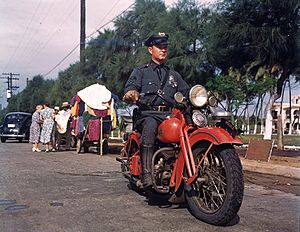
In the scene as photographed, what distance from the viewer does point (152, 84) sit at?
226 inches

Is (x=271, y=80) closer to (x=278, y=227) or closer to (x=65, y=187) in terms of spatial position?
(x=65, y=187)

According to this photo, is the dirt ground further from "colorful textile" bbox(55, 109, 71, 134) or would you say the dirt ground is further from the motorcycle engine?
"colorful textile" bbox(55, 109, 71, 134)

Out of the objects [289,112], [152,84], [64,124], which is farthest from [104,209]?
[289,112]

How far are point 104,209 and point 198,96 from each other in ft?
5.81

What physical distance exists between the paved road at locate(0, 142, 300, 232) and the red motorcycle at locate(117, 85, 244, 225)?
0.77ft

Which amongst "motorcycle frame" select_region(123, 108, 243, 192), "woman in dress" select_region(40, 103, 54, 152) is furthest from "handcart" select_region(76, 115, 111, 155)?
"motorcycle frame" select_region(123, 108, 243, 192)

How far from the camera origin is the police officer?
5391 millimetres

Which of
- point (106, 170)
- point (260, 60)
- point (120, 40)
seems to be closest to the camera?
point (106, 170)

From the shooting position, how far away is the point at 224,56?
15.6m

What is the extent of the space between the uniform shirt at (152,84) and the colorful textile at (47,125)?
1050cm

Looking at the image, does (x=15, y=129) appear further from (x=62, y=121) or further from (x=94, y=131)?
(x=94, y=131)

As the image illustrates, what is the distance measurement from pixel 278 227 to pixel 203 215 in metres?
0.77

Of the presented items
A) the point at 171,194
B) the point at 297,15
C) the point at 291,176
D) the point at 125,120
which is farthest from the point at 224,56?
the point at 171,194

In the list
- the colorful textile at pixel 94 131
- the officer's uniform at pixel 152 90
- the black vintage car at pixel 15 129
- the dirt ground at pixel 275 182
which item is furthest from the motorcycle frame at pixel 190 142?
the black vintage car at pixel 15 129
